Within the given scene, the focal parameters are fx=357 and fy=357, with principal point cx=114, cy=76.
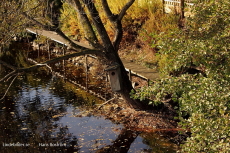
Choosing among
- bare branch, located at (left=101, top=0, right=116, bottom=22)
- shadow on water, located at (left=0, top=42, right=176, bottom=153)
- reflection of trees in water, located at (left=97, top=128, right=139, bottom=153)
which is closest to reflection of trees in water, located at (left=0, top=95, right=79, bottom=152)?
shadow on water, located at (left=0, top=42, right=176, bottom=153)

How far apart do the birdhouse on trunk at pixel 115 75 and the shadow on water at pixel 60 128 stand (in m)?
1.20

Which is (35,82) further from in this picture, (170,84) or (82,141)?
(170,84)

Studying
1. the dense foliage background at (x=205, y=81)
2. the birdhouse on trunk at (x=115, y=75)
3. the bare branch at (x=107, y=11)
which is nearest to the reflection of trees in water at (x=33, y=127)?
the birdhouse on trunk at (x=115, y=75)

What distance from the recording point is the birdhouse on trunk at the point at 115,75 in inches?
366

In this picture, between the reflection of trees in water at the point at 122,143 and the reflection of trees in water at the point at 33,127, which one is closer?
the reflection of trees in water at the point at 122,143

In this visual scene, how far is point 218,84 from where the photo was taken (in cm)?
543

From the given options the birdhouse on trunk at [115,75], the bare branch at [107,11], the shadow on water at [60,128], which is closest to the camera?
the shadow on water at [60,128]

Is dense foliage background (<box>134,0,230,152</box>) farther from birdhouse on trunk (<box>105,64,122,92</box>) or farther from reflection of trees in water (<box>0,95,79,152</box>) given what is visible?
reflection of trees in water (<box>0,95,79,152</box>)

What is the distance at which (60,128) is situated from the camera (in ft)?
32.8

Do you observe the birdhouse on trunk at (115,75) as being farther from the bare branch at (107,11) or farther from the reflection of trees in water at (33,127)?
the reflection of trees in water at (33,127)

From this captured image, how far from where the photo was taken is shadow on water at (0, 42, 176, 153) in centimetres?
889

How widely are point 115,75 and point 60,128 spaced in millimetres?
2213

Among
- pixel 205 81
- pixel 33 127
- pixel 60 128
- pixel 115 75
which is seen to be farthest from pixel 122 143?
pixel 205 81

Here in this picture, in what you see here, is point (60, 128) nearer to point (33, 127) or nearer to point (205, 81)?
point (33, 127)
